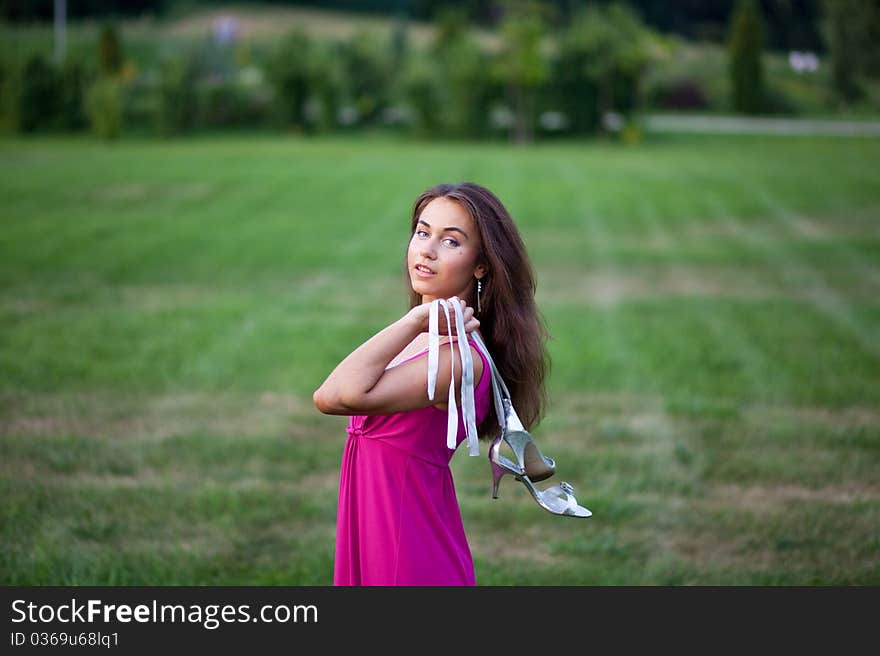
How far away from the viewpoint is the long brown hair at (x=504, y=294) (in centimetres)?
263

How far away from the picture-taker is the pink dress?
255cm

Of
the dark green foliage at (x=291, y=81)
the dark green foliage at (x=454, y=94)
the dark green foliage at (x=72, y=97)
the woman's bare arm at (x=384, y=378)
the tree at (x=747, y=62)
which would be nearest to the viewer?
the woman's bare arm at (x=384, y=378)

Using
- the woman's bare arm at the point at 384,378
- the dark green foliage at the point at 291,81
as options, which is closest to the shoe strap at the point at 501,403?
the woman's bare arm at the point at 384,378

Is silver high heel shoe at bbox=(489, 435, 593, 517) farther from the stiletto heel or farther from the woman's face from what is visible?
the woman's face

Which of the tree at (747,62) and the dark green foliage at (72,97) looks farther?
the tree at (747,62)

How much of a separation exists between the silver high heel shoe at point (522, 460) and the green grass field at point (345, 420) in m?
2.16

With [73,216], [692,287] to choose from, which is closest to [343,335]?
[692,287]

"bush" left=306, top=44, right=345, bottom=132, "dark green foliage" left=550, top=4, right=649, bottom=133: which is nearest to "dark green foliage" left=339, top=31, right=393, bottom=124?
"bush" left=306, top=44, right=345, bottom=132

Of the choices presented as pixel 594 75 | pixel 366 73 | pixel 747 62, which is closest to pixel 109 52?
pixel 366 73

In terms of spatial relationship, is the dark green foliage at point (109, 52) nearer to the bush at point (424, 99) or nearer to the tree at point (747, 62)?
the bush at point (424, 99)

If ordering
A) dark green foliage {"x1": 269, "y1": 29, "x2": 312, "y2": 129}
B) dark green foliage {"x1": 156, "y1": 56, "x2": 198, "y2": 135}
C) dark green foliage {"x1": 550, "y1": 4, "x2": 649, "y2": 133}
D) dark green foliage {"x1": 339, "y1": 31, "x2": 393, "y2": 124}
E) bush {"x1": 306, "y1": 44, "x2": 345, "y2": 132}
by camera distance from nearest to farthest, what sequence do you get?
dark green foliage {"x1": 156, "y1": 56, "x2": 198, "y2": 135}
dark green foliage {"x1": 550, "y1": 4, "x2": 649, "y2": 133}
bush {"x1": 306, "y1": 44, "x2": 345, "y2": 132}
dark green foliage {"x1": 269, "y1": 29, "x2": 312, "y2": 129}
dark green foliage {"x1": 339, "y1": 31, "x2": 393, "y2": 124}

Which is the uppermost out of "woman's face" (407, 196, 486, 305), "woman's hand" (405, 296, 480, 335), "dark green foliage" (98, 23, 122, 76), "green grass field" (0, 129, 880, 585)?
"dark green foliage" (98, 23, 122, 76)

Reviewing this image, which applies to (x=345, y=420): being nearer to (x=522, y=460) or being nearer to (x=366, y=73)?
(x=522, y=460)

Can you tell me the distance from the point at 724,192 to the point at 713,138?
56.8ft
